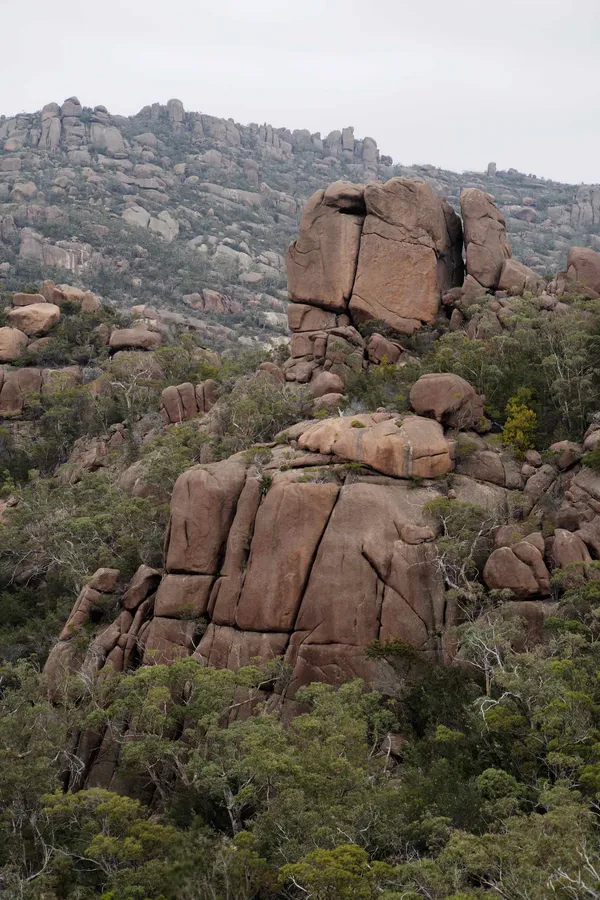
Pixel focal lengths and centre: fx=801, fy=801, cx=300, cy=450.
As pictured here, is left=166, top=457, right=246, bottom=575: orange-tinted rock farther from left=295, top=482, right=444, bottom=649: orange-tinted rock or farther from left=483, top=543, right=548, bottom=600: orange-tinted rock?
left=483, top=543, right=548, bottom=600: orange-tinted rock

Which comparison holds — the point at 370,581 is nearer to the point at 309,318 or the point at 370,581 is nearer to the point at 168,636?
the point at 168,636

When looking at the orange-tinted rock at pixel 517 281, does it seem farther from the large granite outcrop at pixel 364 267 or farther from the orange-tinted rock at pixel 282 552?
the orange-tinted rock at pixel 282 552

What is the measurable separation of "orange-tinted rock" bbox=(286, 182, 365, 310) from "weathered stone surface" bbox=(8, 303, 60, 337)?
19.8m

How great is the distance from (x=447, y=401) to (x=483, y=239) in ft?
54.2

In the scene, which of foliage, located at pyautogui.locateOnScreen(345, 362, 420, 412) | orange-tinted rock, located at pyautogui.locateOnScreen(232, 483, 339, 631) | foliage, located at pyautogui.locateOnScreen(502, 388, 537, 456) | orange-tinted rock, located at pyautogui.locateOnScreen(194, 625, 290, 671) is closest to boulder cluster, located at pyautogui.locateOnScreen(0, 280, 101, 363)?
foliage, located at pyautogui.locateOnScreen(345, 362, 420, 412)

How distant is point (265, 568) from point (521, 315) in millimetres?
17488

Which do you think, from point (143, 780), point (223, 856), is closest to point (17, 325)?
point (143, 780)

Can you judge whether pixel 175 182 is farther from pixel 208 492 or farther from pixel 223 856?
pixel 223 856

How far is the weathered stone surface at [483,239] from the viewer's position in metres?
41.2

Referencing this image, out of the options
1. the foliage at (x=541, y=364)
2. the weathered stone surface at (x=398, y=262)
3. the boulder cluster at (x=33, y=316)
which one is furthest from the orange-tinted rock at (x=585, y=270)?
the boulder cluster at (x=33, y=316)

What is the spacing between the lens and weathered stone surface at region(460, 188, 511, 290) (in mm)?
41250

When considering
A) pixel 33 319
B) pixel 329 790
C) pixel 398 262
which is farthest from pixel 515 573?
pixel 33 319

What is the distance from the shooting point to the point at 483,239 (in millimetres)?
42000

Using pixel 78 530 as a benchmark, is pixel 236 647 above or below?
above
